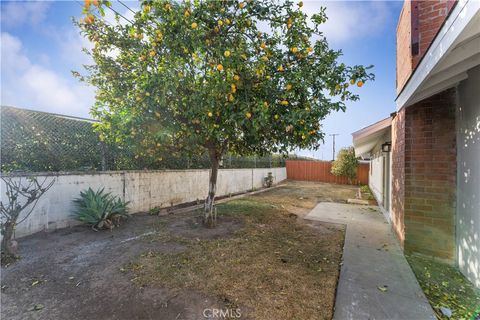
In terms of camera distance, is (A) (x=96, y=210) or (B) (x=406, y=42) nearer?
(B) (x=406, y=42)

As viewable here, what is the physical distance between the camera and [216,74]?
3395 millimetres

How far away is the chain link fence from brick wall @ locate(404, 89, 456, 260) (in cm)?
688

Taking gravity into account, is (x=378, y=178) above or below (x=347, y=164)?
below

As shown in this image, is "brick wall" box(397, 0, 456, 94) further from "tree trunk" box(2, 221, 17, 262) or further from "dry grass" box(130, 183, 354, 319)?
"tree trunk" box(2, 221, 17, 262)

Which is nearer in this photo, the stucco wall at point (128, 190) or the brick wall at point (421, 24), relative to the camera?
the brick wall at point (421, 24)

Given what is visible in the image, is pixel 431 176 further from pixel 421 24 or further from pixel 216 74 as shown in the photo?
pixel 216 74

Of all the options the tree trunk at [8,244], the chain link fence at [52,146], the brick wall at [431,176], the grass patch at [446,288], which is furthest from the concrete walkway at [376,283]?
the chain link fence at [52,146]

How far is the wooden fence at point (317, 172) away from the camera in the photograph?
18.5 metres

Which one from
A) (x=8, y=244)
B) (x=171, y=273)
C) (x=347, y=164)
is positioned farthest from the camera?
(x=347, y=164)

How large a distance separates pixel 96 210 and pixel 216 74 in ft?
13.4

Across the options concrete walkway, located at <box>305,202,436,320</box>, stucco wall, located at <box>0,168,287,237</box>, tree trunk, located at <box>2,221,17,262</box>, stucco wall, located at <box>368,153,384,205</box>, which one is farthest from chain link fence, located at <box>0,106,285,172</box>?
stucco wall, located at <box>368,153,384,205</box>

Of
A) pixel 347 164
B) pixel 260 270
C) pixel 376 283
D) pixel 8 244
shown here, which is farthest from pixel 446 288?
pixel 347 164

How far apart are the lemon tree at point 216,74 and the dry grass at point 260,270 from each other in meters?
2.00

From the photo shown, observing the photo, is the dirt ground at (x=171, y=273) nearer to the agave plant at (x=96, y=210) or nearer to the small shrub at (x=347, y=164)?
the agave plant at (x=96, y=210)
